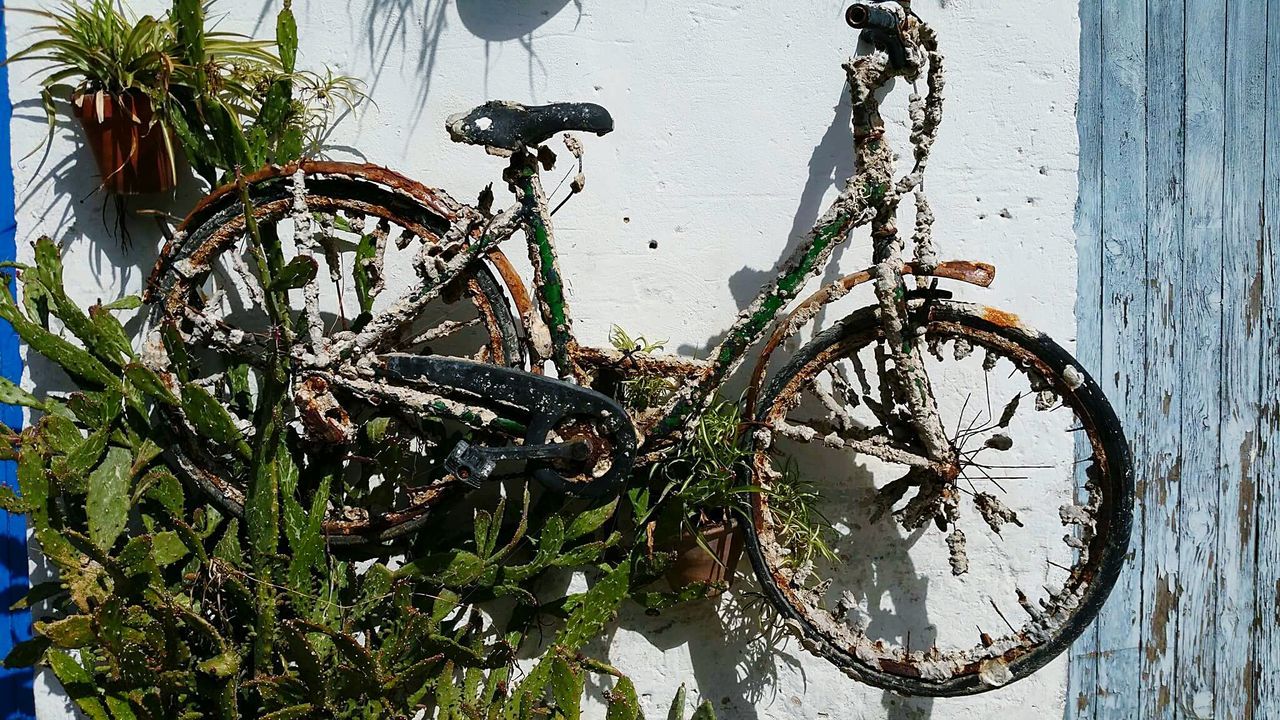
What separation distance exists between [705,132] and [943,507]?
1.09 meters

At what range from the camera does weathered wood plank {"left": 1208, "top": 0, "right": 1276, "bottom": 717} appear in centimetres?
269

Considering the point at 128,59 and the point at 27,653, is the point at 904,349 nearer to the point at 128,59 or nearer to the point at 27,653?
the point at 128,59

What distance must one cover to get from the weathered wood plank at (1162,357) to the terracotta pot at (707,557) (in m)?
1.13

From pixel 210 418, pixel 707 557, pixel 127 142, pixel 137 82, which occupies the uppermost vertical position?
pixel 137 82

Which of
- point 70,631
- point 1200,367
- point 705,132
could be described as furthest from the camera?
point 1200,367

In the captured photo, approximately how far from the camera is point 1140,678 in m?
2.71

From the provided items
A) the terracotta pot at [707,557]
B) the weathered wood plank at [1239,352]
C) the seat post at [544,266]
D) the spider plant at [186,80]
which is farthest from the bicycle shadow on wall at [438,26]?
the weathered wood plank at [1239,352]

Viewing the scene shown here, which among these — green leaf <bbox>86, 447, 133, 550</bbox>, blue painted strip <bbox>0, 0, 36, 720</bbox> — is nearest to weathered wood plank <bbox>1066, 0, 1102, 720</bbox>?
green leaf <bbox>86, 447, 133, 550</bbox>

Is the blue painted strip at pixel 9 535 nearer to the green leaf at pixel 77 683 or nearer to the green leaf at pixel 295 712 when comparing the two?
the green leaf at pixel 77 683

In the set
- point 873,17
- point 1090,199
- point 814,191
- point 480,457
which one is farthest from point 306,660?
point 1090,199

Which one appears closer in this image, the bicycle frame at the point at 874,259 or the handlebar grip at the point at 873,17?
the handlebar grip at the point at 873,17

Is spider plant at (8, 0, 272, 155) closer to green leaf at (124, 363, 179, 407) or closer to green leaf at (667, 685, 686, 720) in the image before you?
green leaf at (124, 363, 179, 407)

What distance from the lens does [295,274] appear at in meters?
2.13

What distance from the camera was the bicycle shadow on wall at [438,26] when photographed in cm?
255
